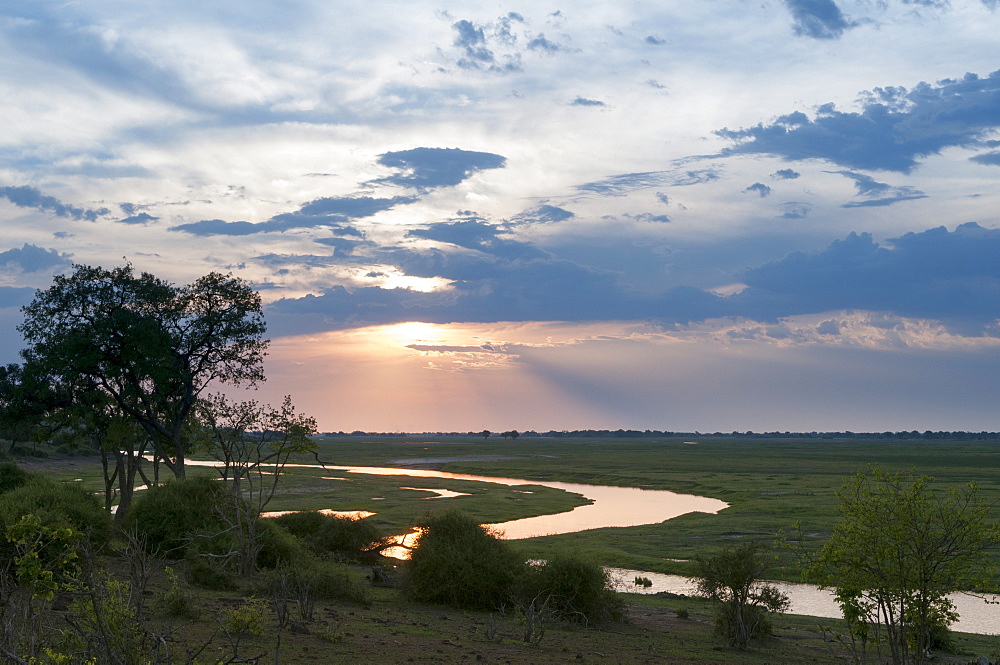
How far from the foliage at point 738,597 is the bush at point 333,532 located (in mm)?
A: 15880

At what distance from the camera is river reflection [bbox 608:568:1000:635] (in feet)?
91.9

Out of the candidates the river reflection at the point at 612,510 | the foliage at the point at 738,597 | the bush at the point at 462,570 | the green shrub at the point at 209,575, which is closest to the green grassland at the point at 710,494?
the foliage at the point at 738,597

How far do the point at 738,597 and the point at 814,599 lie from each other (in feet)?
35.9

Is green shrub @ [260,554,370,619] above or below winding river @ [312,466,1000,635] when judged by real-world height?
above

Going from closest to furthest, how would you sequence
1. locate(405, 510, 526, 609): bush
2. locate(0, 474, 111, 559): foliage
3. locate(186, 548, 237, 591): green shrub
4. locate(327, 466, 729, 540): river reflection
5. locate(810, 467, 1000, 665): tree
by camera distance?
1. locate(810, 467, 1000, 665): tree
2. locate(0, 474, 111, 559): foliage
3. locate(186, 548, 237, 591): green shrub
4. locate(405, 510, 526, 609): bush
5. locate(327, 466, 729, 540): river reflection

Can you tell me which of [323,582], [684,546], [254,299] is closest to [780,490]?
[684,546]

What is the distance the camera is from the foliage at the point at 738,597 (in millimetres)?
22134

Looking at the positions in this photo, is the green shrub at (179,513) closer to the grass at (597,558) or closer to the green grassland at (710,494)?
the grass at (597,558)

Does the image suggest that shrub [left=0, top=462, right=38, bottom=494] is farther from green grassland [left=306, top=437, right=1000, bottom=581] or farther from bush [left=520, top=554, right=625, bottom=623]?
green grassland [left=306, top=437, right=1000, bottom=581]

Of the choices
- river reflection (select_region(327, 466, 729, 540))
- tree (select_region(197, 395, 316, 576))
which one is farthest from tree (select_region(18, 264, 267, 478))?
river reflection (select_region(327, 466, 729, 540))

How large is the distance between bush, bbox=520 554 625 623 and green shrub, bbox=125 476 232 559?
38.2 ft

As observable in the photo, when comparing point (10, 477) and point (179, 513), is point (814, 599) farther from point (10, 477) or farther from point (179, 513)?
point (10, 477)

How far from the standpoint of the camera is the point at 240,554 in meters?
26.2

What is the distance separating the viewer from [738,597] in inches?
899
